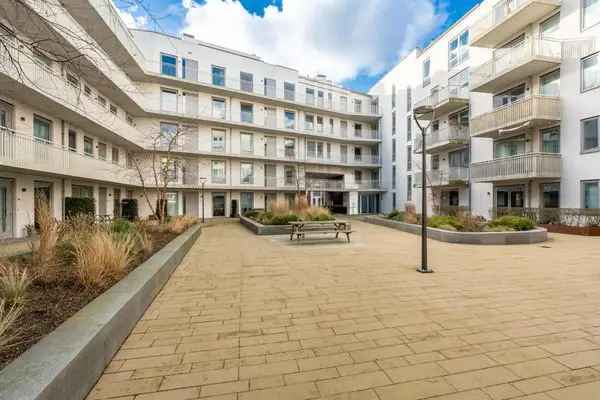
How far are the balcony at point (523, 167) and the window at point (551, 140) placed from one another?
840mm

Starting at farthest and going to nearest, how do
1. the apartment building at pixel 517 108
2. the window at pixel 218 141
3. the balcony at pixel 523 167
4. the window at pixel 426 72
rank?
the window at pixel 218 141 < the window at pixel 426 72 < the balcony at pixel 523 167 < the apartment building at pixel 517 108

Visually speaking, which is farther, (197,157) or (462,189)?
(197,157)

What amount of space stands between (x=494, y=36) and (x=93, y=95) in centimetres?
2412

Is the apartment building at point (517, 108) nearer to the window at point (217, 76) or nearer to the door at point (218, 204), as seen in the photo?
the door at point (218, 204)

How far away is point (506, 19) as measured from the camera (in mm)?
15688

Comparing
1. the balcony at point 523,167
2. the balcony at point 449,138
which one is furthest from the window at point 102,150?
the balcony at point 523,167

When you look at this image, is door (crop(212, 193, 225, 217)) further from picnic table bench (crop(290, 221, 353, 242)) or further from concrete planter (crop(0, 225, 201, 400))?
concrete planter (crop(0, 225, 201, 400))

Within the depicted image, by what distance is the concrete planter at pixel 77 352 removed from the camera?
1.79 meters

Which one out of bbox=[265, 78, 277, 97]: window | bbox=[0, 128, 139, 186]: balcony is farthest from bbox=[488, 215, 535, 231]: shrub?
bbox=[265, 78, 277, 97]: window

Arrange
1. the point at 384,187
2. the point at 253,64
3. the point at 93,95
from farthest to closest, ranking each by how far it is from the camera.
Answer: the point at 384,187 → the point at 253,64 → the point at 93,95

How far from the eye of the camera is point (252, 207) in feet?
93.2

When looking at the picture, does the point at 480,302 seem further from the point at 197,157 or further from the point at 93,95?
the point at 197,157

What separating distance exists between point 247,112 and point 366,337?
2719 centimetres

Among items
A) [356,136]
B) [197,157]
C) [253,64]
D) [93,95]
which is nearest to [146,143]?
[197,157]
